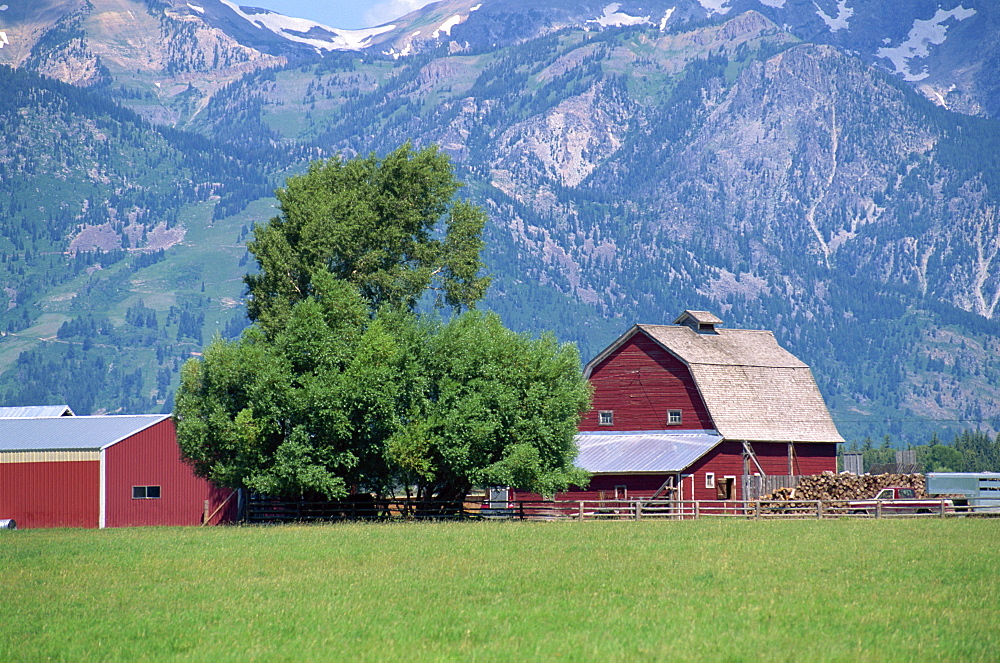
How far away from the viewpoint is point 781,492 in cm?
6762

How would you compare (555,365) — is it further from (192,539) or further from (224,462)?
(192,539)

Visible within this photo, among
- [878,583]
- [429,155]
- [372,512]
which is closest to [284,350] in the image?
[372,512]

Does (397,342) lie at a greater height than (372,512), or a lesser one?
greater

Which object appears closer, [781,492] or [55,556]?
[55,556]

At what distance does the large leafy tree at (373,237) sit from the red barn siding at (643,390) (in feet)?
37.1

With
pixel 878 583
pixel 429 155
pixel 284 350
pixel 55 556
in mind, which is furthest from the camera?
pixel 429 155

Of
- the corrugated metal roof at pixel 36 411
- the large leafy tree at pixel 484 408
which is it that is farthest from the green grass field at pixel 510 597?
the corrugated metal roof at pixel 36 411

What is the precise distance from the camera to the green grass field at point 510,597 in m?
23.7

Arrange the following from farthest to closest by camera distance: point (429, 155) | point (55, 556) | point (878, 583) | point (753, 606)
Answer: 1. point (429, 155)
2. point (55, 556)
3. point (878, 583)
4. point (753, 606)

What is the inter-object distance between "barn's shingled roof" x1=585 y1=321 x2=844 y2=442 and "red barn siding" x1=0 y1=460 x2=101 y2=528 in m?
30.1

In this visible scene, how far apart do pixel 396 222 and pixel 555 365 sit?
1464 cm

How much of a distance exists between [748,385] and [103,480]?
A: 36.0m

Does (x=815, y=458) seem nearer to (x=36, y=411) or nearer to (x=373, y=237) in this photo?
(x=373, y=237)

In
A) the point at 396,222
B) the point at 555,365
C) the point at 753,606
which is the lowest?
the point at 753,606
